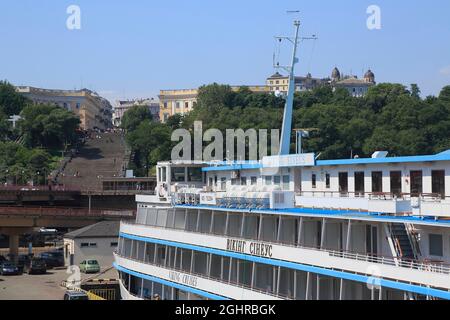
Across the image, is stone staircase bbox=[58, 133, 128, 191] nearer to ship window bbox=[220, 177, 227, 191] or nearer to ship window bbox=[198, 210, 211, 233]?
ship window bbox=[220, 177, 227, 191]

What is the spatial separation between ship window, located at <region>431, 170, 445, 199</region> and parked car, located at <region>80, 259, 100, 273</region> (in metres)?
30.8

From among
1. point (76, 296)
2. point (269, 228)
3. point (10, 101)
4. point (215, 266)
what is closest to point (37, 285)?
point (76, 296)

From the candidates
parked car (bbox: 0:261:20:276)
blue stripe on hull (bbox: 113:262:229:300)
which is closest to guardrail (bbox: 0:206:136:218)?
parked car (bbox: 0:261:20:276)

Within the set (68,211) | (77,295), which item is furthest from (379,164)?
(68,211)

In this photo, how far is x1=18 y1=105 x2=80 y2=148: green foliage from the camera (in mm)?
104875

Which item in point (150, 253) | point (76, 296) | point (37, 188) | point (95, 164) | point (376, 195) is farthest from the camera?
point (95, 164)

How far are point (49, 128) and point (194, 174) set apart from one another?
70.7 metres

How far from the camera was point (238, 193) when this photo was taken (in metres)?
27.7

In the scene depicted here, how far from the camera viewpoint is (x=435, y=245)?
2048 cm

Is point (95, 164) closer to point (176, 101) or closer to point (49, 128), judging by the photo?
point (49, 128)

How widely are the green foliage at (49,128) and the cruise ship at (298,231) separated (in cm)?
7094

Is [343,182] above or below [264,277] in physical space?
above

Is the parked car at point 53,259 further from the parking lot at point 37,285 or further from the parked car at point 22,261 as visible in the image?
the parking lot at point 37,285

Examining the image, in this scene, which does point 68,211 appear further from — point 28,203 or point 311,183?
point 311,183
